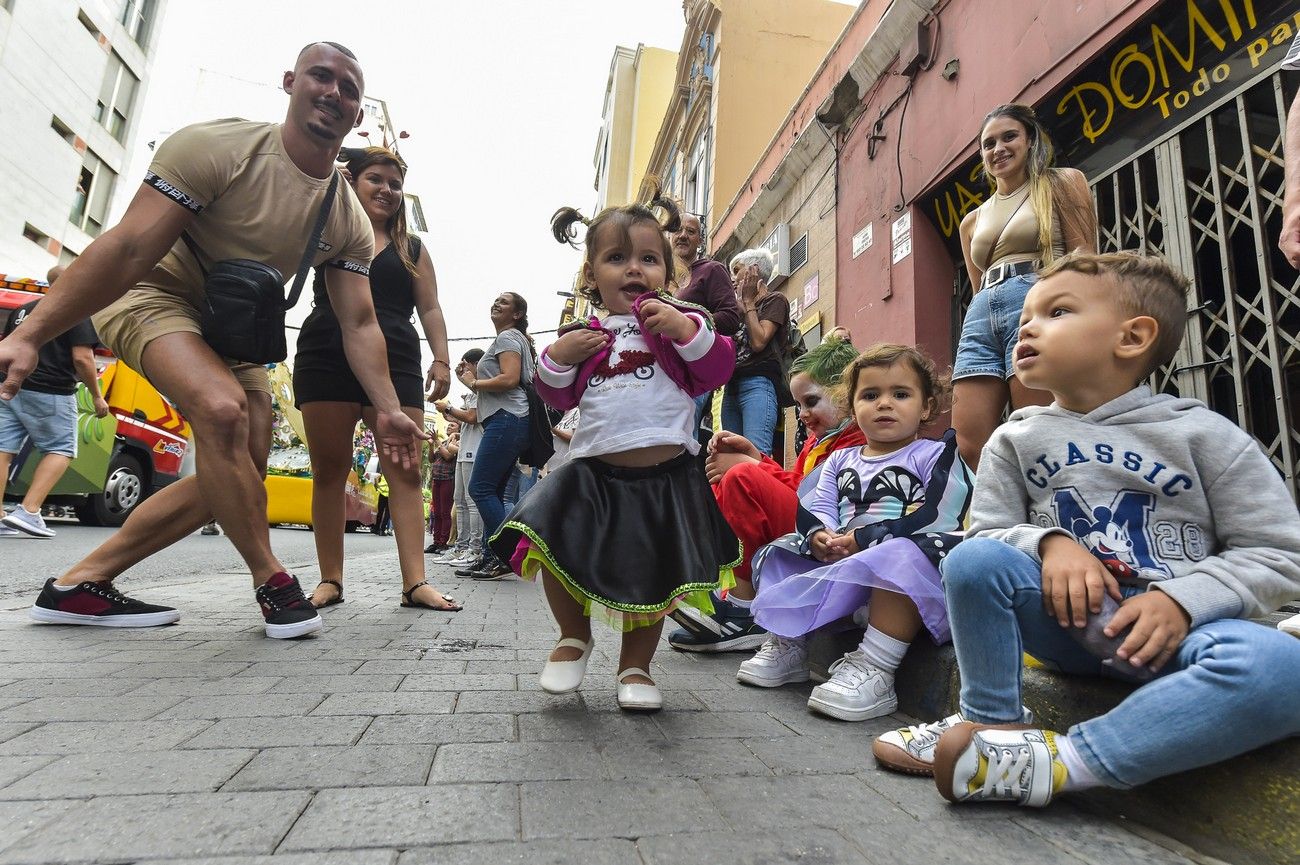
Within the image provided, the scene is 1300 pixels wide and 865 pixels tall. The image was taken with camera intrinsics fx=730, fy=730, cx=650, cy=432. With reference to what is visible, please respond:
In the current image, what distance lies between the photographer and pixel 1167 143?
3.93 metres

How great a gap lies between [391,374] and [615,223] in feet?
6.29

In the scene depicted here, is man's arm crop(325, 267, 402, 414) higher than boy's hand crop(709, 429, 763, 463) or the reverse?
higher

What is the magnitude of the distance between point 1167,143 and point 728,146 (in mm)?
10437

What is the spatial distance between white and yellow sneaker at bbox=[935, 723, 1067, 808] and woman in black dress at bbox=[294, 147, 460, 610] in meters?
2.63

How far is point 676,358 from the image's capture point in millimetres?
2039

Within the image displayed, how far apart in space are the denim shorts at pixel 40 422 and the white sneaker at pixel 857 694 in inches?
241

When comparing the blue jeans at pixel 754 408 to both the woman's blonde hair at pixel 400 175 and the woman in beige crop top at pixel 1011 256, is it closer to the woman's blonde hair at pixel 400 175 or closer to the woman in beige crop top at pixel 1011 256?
the woman in beige crop top at pixel 1011 256

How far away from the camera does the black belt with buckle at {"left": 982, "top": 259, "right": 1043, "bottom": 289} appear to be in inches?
108

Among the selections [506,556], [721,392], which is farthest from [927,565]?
[721,392]

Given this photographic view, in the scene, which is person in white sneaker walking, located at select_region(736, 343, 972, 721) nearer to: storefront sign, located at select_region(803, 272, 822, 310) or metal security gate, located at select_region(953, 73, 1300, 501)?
metal security gate, located at select_region(953, 73, 1300, 501)

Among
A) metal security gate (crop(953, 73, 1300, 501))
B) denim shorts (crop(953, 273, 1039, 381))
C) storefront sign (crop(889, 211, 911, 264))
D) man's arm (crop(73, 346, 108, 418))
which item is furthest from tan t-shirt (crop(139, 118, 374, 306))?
storefront sign (crop(889, 211, 911, 264))

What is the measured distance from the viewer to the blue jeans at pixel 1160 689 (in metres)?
1.07

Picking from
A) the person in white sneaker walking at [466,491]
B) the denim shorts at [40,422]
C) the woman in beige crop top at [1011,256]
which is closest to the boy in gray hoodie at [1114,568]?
the woman in beige crop top at [1011,256]

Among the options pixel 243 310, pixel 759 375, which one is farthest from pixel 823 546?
pixel 243 310
